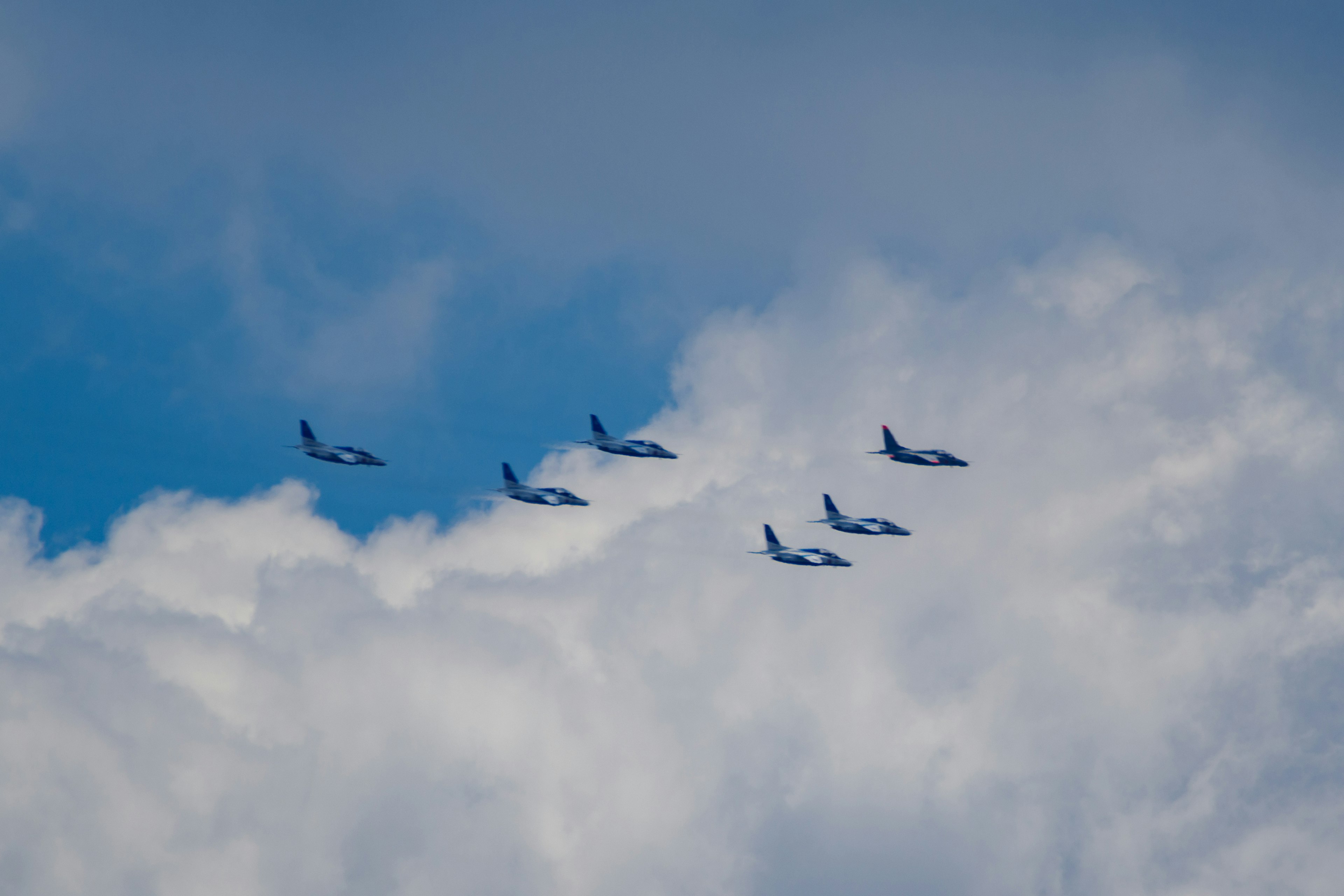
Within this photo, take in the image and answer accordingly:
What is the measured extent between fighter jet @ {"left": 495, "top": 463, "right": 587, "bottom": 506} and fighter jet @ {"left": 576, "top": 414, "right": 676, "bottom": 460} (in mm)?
8575

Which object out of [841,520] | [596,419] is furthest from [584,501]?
[841,520]

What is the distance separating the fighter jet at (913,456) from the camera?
7151 inches

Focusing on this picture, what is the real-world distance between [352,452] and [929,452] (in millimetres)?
72831

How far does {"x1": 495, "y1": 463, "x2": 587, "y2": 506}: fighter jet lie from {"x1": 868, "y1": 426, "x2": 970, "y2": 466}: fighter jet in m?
39.3

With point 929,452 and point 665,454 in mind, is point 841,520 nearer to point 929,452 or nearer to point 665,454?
point 929,452

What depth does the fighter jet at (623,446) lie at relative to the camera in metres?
175

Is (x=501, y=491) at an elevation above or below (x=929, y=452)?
below

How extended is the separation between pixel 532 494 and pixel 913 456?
49.0 m

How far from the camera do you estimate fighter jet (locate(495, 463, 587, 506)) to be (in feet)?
582

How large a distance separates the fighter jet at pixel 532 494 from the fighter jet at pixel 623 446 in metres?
8.58

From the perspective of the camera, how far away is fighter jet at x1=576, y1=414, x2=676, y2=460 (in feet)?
573

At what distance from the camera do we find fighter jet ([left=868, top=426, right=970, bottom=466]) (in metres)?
182

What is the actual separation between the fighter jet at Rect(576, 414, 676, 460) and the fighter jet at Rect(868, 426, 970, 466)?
91.0 feet

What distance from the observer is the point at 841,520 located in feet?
635
